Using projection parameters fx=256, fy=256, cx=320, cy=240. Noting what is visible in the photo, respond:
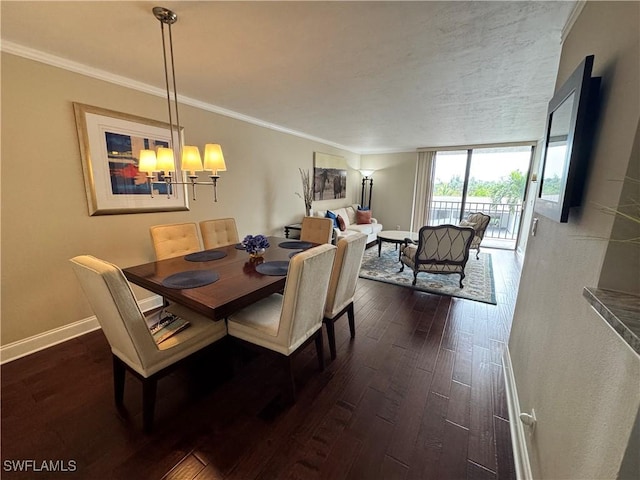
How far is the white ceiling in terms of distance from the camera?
1.47 metres

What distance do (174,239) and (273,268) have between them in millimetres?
1230

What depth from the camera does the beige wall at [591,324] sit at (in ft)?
2.21

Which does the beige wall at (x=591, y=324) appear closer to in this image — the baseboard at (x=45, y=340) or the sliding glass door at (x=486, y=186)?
the baseboard at (x=45, y=340)

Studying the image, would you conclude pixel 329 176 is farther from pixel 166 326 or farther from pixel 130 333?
pixel 130 333

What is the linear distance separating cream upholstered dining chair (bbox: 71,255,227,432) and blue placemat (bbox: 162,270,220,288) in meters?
0.25

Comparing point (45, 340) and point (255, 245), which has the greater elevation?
point (255, 245)

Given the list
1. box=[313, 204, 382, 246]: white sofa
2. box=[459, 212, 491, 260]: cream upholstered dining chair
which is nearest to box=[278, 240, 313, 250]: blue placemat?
box=[313, 204, 382, 246]: white sofa

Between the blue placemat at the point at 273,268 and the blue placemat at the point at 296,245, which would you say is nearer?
the blue placemat at the point at 273,268

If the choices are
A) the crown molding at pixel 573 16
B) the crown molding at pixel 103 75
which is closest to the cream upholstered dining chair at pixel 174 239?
the crown molding at pixel 103 75

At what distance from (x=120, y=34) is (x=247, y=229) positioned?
2.51 metres

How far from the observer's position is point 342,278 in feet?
6.57

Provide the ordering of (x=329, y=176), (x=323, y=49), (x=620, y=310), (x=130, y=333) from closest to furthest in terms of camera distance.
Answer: (x=620, y=310) → (x=130, y=333) → (x=323, y=49) → (x=329, y=176)

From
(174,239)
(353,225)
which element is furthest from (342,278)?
(353,225)

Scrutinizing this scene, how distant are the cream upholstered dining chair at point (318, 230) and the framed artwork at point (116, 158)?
1.67 meters
